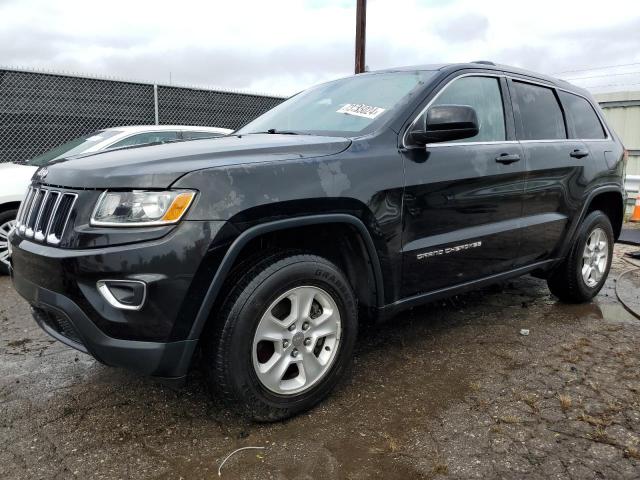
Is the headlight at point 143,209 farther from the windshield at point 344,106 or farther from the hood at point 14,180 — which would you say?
the hood at point 14,180

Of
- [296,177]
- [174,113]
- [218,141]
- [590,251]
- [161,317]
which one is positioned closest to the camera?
[161,317]

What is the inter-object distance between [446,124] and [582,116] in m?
2.25

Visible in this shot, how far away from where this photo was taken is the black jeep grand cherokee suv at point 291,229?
226 cm

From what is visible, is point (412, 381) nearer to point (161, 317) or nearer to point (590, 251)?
point (161, 317)

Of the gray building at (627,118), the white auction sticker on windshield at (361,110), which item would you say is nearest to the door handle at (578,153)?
the white auction sticker on windshield at (361,110)

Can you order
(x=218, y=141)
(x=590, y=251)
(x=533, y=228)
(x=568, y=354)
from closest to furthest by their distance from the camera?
(x=218, y=141) < (x=568, y=354) < (x=533, y=228) < (x=590, y=251)

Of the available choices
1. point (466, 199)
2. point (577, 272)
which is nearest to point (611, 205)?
point (577, 272)

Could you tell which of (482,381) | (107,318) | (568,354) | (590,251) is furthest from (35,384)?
(590,251)

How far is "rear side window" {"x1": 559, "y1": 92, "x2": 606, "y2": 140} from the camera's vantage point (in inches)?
175

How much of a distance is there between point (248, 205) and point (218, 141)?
77 centimetres

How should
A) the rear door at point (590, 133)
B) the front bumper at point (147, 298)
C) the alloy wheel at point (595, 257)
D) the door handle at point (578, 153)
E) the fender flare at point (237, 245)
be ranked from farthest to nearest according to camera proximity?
the alloy wheel at point (595, 257)
the rear door at point (590, 133)
the door handle at point (578, 153)
the fender flare at point (237, 245)
the front bumper at point (147, 298)

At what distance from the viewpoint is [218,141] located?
9.81 ft

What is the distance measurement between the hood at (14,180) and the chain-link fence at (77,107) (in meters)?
2.77

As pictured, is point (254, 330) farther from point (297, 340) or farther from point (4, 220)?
point (4, 220)
